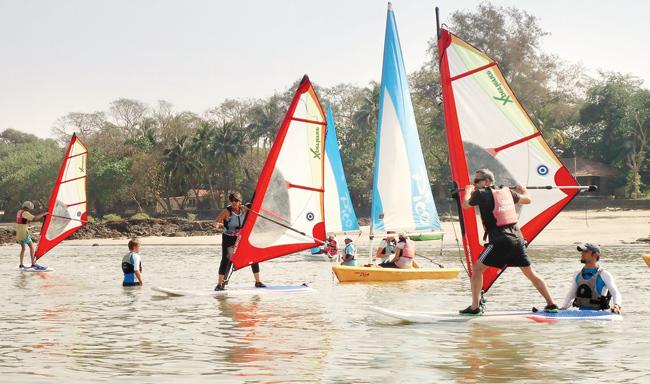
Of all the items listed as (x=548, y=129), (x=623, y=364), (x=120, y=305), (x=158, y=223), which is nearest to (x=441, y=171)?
(x=548, y=129)

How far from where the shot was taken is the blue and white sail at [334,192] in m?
26.5

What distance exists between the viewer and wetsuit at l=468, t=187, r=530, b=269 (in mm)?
11078

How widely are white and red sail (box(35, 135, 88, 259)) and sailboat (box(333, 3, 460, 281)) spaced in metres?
9.17

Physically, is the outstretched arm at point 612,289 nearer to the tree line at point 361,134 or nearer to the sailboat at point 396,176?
the sailboat at point 396,176

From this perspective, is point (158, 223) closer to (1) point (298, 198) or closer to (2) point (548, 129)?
(2) point (548, 129)

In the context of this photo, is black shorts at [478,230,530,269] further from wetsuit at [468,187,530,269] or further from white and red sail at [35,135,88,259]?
white and red sail at [35,135,88,259]

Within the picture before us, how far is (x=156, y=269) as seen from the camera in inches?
1091

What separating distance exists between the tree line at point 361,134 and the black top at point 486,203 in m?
59.1

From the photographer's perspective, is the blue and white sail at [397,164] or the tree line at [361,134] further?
the tree line at [361,134]

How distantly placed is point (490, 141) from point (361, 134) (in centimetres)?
6729

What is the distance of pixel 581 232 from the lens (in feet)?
141

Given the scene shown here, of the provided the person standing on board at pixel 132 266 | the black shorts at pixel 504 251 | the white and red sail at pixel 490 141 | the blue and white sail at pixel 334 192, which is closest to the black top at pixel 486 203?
the black shorts at pixel 504 251

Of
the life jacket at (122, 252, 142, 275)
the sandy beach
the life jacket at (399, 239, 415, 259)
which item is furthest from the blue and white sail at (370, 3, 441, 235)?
the sandy beach

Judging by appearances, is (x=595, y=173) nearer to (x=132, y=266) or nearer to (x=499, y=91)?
(x=132, y=266)
